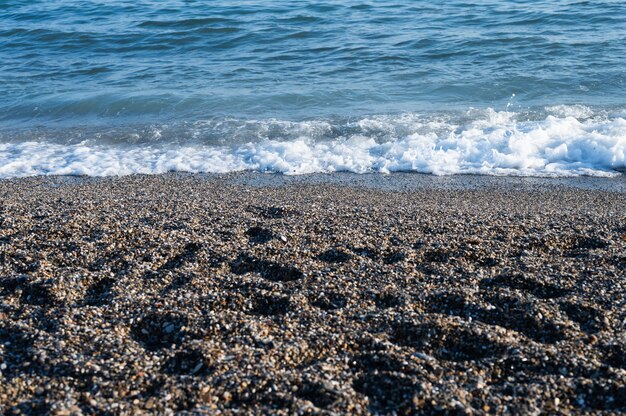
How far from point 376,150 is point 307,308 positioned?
5.42 m

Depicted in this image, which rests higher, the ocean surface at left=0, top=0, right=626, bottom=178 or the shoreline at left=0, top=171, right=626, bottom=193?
the ocean surface at left=0, top=0, right=626, bottom=178

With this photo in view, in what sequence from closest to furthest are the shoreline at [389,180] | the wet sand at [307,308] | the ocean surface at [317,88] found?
1. the wet sand at [307,308]
2. the shoreline at [389,180]
3. the ocean surface at [317,88]

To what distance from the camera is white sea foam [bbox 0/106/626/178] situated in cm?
871

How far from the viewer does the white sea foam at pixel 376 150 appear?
8.71m

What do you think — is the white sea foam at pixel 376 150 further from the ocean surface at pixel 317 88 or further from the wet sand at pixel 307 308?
the wet sand at pixel 307 308

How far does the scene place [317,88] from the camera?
12.3 m

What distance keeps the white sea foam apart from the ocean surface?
29 mm

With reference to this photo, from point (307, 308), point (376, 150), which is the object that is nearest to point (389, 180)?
point (376, 150)

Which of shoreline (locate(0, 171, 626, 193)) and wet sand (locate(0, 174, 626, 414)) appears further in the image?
shoreline (locate(0, 171, 626, 193))

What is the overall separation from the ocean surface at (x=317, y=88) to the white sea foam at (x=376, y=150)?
0.10ft

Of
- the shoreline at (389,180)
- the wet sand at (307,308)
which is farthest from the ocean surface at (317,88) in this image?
the wet sand at (307,308)

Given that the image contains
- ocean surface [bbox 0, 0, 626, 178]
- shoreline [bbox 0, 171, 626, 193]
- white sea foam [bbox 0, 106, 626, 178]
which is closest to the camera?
shoreline [bbox 0, 171, 626, 193]

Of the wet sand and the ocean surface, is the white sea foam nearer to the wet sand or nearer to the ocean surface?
the ocean surface

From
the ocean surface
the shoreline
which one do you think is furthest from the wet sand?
the ocean surface
